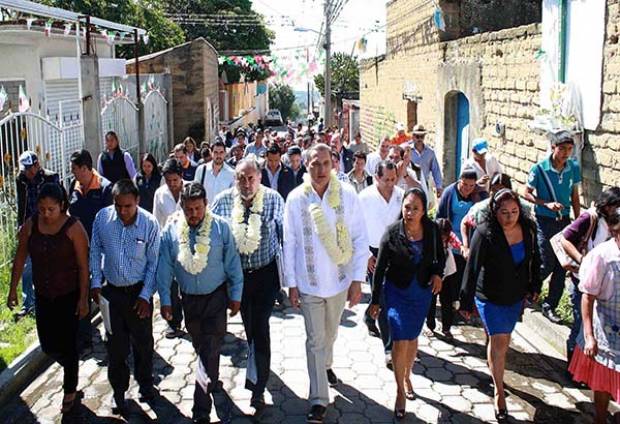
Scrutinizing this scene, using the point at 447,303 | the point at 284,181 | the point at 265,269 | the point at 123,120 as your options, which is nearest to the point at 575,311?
the point at 447,303

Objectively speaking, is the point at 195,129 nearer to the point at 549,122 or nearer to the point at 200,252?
the point at 549,122

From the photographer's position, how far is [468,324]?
6.80 metres

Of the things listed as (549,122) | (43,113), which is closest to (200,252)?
(549,122)

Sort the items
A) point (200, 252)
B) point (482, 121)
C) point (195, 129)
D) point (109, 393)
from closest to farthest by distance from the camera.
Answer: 1. point (200, 252)
2. point (109, 393)
3. point (482, 121)
4. point (195, 129)

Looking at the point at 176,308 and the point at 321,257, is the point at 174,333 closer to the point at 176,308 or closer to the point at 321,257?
the point at 176,308

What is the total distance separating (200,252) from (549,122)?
15.7 feet

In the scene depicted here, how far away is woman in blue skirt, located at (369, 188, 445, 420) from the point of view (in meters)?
4.80

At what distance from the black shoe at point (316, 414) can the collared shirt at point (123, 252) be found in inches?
53.3

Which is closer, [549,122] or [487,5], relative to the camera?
[549,122]

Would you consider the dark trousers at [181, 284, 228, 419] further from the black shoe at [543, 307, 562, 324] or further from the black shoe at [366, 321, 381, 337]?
the black shoe at [543, 307, 562, 324]

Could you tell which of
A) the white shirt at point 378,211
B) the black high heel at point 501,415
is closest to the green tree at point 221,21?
the white shirt at point 378,211

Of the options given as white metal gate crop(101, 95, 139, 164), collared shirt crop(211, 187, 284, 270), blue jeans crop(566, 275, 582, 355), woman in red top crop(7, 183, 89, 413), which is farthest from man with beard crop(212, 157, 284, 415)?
white metal gate crop(101, 95, 139, 164)

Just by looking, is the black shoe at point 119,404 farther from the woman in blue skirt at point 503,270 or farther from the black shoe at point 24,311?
the woman in blue skirt at point 503,270

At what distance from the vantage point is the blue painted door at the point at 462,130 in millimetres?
11905
